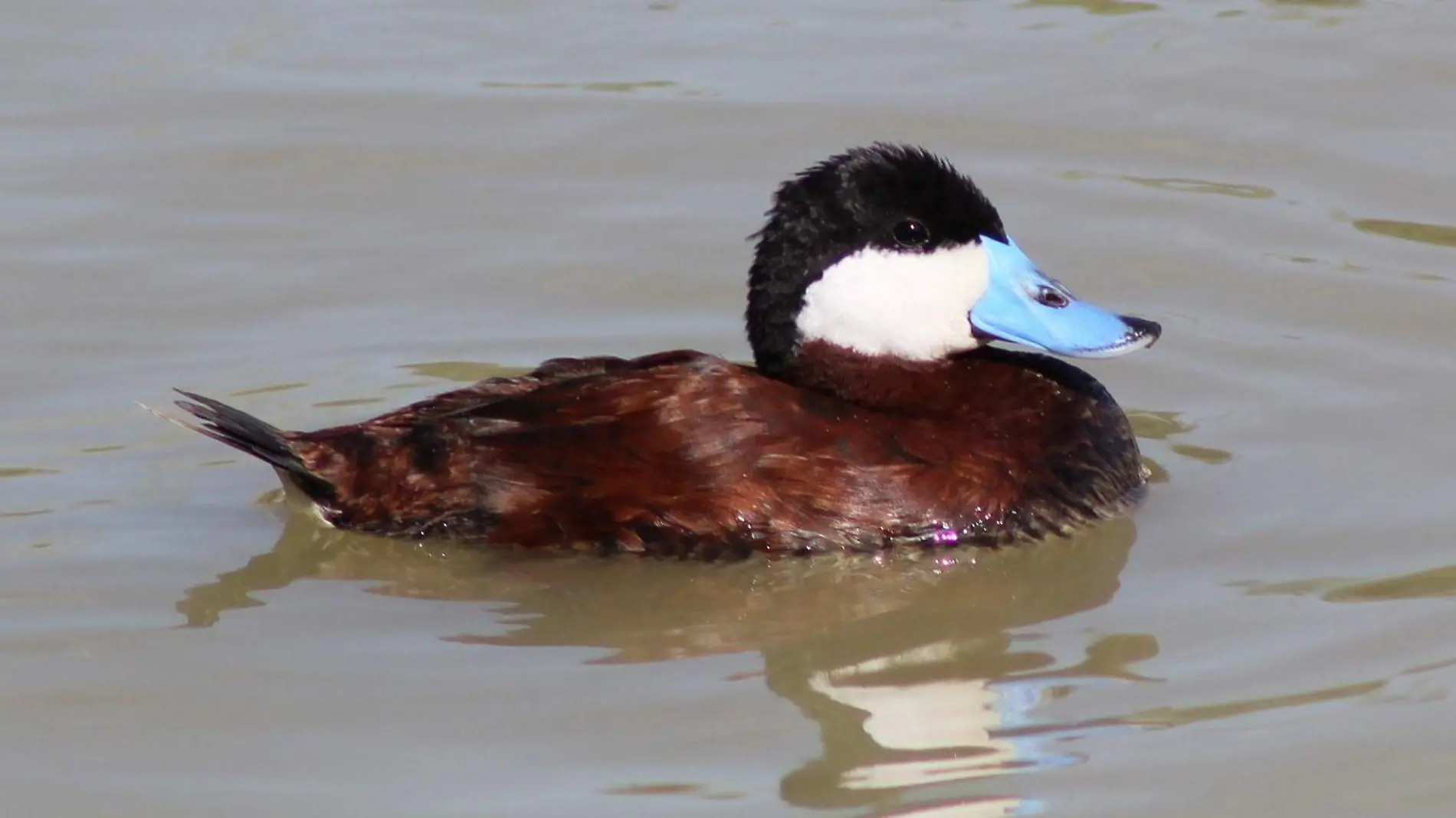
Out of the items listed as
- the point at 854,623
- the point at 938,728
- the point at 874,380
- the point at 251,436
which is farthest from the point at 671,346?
the point at 938,728

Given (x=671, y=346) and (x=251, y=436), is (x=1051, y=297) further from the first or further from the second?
(x=251, y=436)

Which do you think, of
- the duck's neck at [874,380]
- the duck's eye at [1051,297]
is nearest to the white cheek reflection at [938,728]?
the duck's neck at [874,380]

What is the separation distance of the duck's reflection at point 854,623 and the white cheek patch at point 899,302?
0.47 m

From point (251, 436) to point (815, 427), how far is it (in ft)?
3.54

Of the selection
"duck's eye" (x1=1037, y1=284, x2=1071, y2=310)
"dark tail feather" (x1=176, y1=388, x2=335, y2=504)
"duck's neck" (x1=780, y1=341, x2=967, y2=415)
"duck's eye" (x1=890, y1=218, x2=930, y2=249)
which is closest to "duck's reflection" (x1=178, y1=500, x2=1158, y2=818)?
"dark tail feather" (x1=176, y1=388, x2=335, y2=504)

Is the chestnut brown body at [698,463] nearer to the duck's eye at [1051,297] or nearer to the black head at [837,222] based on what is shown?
the black head at [837,222]

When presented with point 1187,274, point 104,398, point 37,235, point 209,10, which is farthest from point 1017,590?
point 209,10

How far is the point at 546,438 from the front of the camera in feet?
14.3

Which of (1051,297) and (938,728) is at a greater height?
(1051,297)

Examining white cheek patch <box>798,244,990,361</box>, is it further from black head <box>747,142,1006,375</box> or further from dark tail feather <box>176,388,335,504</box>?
dark tail feather <box>176,388,335,504</box>

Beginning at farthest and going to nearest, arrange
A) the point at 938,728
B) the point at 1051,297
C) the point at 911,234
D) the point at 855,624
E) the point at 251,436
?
the point at 1051,297 < the point at 911,234 < the point at 251,436 < the point at 855,624 < the point at 938,728

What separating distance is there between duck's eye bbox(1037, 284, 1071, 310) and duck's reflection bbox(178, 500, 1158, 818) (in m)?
0.47

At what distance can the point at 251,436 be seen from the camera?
4.45 meters

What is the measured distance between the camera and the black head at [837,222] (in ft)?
14.8
